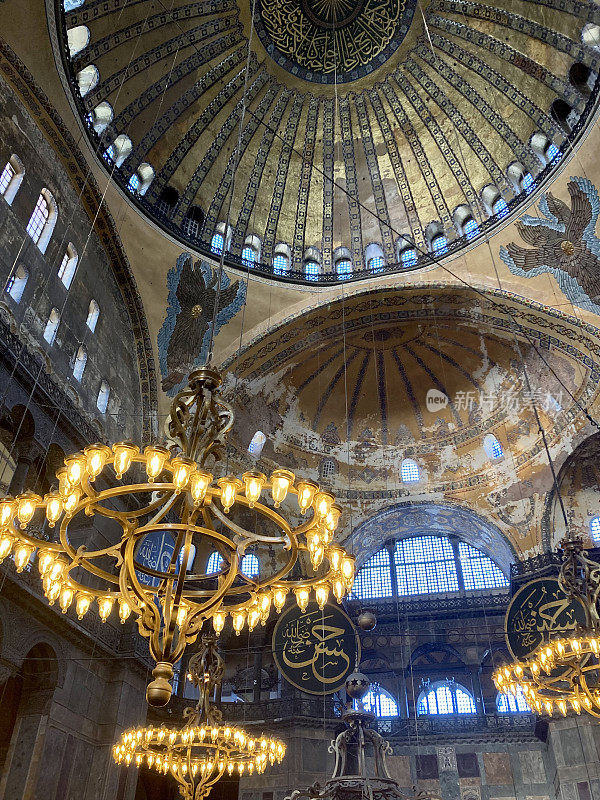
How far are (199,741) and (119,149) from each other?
9.65 m

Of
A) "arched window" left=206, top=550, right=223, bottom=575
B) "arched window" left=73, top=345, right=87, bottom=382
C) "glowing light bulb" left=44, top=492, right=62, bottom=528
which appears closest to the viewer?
"glowing light bulb" left=44, top=492, right=62, bottom=528

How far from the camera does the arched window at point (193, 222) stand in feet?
41.7

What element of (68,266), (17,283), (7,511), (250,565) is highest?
(68,266)

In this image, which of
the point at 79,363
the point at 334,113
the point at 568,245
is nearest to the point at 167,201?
the point at 334,113

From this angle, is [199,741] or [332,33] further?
[332,33]

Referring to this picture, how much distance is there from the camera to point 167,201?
12.5 meters

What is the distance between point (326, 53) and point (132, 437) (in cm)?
869

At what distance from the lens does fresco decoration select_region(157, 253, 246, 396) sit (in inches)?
480

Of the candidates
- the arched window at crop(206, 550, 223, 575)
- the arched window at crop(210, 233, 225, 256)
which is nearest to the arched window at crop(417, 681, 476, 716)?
the arched window at crop(206, 550, 223, 575)

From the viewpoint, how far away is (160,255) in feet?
40.0

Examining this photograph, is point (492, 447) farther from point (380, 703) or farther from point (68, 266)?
point (68, 266)

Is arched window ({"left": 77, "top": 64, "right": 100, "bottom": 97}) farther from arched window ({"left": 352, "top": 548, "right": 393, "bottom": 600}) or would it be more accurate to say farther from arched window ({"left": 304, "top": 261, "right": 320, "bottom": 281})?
arched window ({"left": 352, "top": 548, "right": 393, "bottom": 600})

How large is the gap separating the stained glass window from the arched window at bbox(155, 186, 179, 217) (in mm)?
9207

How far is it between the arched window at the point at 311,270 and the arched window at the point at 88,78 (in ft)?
17.5
